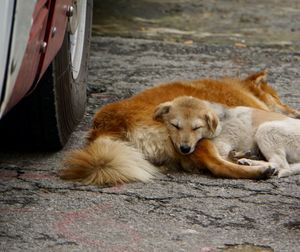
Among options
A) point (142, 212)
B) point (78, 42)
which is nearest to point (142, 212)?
point (142, 212)

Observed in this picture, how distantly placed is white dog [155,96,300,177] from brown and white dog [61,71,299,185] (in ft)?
0.26

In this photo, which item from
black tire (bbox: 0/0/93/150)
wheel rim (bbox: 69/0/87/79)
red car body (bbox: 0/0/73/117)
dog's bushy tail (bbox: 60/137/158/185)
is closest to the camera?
red car body (bbox: 0/0/73/117)

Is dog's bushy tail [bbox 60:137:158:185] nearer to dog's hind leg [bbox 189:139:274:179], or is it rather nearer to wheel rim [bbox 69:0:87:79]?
dog's hind leg [bbox 189:139:274:179]

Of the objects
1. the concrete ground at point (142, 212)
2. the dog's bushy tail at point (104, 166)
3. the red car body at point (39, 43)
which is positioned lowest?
the concrete ground at point (142, 212)

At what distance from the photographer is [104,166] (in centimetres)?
537

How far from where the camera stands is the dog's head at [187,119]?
5.73 meters

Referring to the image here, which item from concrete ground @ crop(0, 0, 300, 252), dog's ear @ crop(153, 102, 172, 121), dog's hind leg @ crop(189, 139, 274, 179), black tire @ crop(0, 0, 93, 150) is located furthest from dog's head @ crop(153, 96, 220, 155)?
black tire @ crop(0, 0, 93, 150)

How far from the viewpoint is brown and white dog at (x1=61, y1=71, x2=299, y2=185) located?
539cm

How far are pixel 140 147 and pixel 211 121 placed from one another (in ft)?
1.43

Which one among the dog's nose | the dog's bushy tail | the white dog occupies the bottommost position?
the dog's bushy tail

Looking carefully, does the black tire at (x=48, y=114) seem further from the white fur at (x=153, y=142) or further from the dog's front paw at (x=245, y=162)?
the dog's front paw at (x=245, y=162)

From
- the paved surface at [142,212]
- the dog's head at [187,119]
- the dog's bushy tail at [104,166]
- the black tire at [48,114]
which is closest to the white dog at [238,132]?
the dog's head at [187,119]

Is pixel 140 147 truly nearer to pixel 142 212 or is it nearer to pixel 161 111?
pixel 161 111

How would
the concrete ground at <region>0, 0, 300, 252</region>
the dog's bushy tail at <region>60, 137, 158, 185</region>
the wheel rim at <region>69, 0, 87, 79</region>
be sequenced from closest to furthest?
the concrete ground at <region>0, 0, 300, 252</region>, the dog's bushy tail at <region>60, 137, 158, 185</region>, the wheel rim at <region>69, 0, 87, 79</region>
